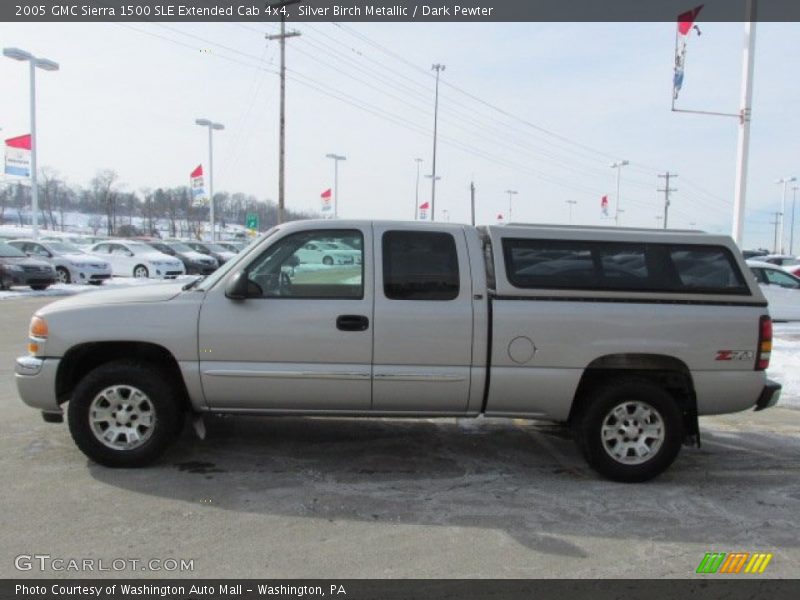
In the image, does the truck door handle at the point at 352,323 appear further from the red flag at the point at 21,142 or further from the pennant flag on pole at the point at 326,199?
the pennant flag on pole at the point at 326,199

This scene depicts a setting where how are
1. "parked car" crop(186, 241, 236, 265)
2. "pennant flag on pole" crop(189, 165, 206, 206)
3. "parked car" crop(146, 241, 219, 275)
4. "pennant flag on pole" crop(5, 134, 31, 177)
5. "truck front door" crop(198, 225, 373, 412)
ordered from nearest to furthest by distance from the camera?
"truck front door" crop(198, 225, 373, 412) → "pennant flag on pole" crop(5, 134, 31, 177) → "parked car" crop(146, 241, 219, 275) → "parked car" crop(186, 241, 236, 265) → "pennant flag on pole" crop(189, 165, 206, 206)

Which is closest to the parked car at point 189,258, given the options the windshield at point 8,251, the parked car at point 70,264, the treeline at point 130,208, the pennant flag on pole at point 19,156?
the parked car at point 70,264

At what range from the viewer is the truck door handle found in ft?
16.0

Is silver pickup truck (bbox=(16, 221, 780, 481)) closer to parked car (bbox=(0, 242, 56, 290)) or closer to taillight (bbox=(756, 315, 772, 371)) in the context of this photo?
taillight (bbox=(756, 315, 772, 371))

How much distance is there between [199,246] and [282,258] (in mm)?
29863

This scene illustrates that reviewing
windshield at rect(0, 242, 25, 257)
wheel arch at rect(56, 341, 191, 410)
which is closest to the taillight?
wheel arch at rect(56, 341, 191, 410)

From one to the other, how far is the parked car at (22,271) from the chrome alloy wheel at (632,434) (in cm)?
1997

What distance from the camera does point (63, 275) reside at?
75.4 feet

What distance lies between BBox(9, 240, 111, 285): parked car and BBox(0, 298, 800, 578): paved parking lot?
18.3m

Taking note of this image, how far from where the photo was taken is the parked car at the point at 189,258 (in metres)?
28.6

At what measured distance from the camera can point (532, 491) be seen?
15.9ft
